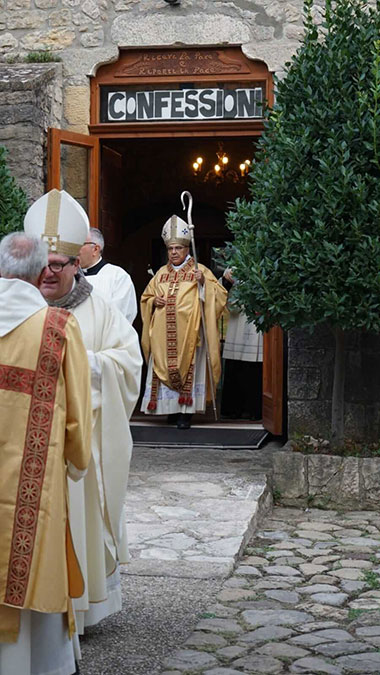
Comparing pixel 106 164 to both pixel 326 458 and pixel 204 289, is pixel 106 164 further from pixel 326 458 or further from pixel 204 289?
pixel 326 458

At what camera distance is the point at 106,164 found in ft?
31.4

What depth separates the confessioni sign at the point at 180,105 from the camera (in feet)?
29.6

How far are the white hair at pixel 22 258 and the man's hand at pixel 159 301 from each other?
20.6ft

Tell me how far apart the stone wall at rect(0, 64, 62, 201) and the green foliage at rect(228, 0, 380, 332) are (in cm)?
209

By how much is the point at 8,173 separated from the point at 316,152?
93.7 inches

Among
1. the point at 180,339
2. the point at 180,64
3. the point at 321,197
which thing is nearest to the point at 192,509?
the point at 321,197

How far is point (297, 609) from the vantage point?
487cm

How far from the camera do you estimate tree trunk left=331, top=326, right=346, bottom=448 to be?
7504mm

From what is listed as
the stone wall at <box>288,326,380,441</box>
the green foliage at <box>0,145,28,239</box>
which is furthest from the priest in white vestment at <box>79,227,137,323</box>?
the stone wall at <box>288,326,380,441</box>

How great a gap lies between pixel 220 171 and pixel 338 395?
26.2ft

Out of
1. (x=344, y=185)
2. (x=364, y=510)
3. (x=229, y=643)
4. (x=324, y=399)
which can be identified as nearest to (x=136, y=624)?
(x=229, y=643)

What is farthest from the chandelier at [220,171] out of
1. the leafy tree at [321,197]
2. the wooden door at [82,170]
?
the leafy tree at [321,197]

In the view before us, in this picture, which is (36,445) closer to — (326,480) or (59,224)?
(59,224)

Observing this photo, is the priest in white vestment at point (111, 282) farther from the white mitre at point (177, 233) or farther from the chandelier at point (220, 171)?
the chandelier at point (220, 171)
